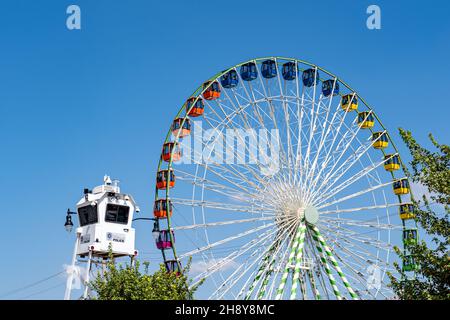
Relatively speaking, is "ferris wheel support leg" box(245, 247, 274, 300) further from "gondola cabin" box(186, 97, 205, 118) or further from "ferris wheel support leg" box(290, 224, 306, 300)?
"gondola cabin" box(186, 97, 205, 118)

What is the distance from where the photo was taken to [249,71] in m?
50.1

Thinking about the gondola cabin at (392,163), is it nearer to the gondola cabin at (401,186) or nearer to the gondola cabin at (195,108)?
the gondola cabin at (401,186)

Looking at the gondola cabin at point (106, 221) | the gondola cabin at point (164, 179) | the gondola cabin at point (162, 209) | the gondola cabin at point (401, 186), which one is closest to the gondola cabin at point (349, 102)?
the gondola cabin at point (401, 186)

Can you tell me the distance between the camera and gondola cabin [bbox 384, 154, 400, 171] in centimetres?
5538

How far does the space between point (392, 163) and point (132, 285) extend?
27.2m

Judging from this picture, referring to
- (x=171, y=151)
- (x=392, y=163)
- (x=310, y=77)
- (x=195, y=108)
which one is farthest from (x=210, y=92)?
(x=392, y=163)

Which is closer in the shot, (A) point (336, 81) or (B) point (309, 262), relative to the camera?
(B) point (309, 262)

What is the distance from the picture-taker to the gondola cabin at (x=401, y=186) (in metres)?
54.3

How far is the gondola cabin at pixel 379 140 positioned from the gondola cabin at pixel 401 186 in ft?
9.90

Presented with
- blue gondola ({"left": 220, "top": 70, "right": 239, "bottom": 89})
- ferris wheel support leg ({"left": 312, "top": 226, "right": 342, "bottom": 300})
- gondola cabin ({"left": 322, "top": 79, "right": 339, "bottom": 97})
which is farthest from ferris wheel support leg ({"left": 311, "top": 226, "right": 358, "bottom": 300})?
gondola cabin ({"left": 322, "top": 79, "right": 339, "bottom": 97})
